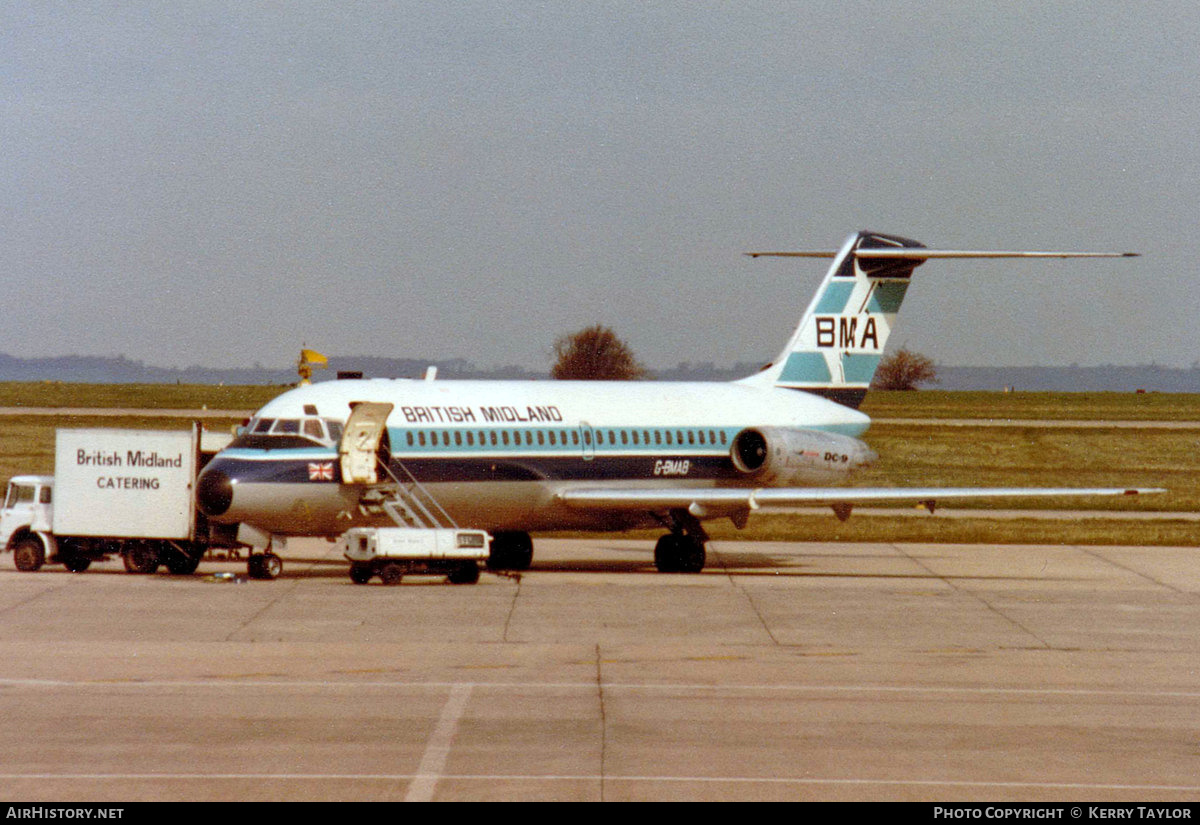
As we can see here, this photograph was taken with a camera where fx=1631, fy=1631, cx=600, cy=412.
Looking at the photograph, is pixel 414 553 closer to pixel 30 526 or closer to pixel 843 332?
pixel 30 526

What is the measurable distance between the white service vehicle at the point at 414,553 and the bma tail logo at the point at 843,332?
11.9 metres

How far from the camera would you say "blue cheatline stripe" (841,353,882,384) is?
3869 cm

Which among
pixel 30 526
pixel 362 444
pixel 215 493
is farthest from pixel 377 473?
pixel 30 526

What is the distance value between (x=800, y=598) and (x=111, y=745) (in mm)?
15483

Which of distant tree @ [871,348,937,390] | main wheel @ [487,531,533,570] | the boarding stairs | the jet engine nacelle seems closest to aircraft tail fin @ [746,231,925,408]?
the jet engine nacelle

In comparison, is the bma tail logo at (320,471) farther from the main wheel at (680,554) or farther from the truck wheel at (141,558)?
the main wheel at (680,554)

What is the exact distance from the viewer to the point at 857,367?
38.9m

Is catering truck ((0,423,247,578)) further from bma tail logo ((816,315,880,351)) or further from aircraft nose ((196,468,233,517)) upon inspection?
bma tail logo ((816,315,880,351))

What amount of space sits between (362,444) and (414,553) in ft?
7.86

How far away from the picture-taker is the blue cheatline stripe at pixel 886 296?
→ 126 feet

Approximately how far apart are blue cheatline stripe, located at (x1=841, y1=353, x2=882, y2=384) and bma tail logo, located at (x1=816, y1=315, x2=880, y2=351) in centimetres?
27

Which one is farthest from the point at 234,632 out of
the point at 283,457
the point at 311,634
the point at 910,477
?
the point at 910,477

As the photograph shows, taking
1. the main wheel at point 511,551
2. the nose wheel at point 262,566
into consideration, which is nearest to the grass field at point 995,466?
the main wheel at point 511,551
